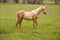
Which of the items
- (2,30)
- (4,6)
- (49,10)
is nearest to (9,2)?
(4,6)

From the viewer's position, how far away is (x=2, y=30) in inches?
271

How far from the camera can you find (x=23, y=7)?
40.2 ft

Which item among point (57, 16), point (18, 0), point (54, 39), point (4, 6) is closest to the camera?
point (54, 39)

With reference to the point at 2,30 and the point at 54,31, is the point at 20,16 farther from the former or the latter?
the point at 54,31

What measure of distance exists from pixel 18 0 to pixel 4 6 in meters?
1.20

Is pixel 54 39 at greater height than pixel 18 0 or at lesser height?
lesser

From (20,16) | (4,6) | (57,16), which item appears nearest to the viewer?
(20,16)

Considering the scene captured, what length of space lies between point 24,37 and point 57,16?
4.33 meters

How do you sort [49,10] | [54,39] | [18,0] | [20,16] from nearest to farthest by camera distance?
[54,39]
[20,16]
[49,10]
[18,0]

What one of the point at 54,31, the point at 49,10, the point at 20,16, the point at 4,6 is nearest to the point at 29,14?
the point at 20,16

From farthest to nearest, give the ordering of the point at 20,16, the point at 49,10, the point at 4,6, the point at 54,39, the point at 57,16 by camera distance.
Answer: the point at 4,6 < the point at 49,10 < the point at 57,16 < the point at 20,16 < the point at 54,39

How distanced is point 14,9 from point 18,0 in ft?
5.09

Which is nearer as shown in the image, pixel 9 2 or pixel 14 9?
pixel 14 9

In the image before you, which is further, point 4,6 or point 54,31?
point 4,6
